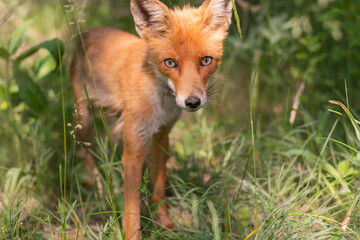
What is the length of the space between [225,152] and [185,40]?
146cm

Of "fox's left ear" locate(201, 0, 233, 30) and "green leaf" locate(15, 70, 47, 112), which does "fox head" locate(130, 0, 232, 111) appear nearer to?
"fox's left ear" locate(201, 0, 233, 30)

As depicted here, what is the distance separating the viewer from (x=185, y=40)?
274 cm

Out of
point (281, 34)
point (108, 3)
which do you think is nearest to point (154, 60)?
point (281, 34)

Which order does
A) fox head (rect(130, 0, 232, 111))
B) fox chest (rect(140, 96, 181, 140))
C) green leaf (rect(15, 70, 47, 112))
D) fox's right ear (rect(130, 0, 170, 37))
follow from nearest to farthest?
1. fox head (rect(130, 0, 232, 111))
2. fox's right ear (rect(130, 0, 170, 37))
3. fox chest (rect(140, 96, 181, 140))
4. green leaf (rect(15, 70, 47, 112))

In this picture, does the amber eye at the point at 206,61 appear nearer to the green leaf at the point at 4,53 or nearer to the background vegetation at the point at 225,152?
the background vegetation at the point at 225,152

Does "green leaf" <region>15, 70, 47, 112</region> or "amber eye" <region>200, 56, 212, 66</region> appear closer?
"amber eye" <region>200, 56, 212, 66</region>

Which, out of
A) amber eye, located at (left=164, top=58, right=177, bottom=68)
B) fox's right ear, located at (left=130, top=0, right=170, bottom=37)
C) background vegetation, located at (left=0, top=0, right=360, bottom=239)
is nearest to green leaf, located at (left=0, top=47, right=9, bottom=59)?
background vegetation, located at (left=0, top=0, right=360, bottom=239)

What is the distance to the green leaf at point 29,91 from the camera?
3.93m

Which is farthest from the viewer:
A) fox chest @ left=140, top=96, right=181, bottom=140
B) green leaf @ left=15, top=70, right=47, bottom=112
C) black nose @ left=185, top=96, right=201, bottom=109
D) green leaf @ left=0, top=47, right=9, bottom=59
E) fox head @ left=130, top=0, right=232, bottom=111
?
green leaf @ left=15, top=70, right=47, bottom=112

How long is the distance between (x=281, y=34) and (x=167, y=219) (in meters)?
3.34

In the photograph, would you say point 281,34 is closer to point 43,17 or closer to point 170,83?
point 170,83

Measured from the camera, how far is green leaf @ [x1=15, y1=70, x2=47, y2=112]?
3.93 metres

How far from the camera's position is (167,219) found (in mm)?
3463

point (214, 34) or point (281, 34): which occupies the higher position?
point (214, 34)
